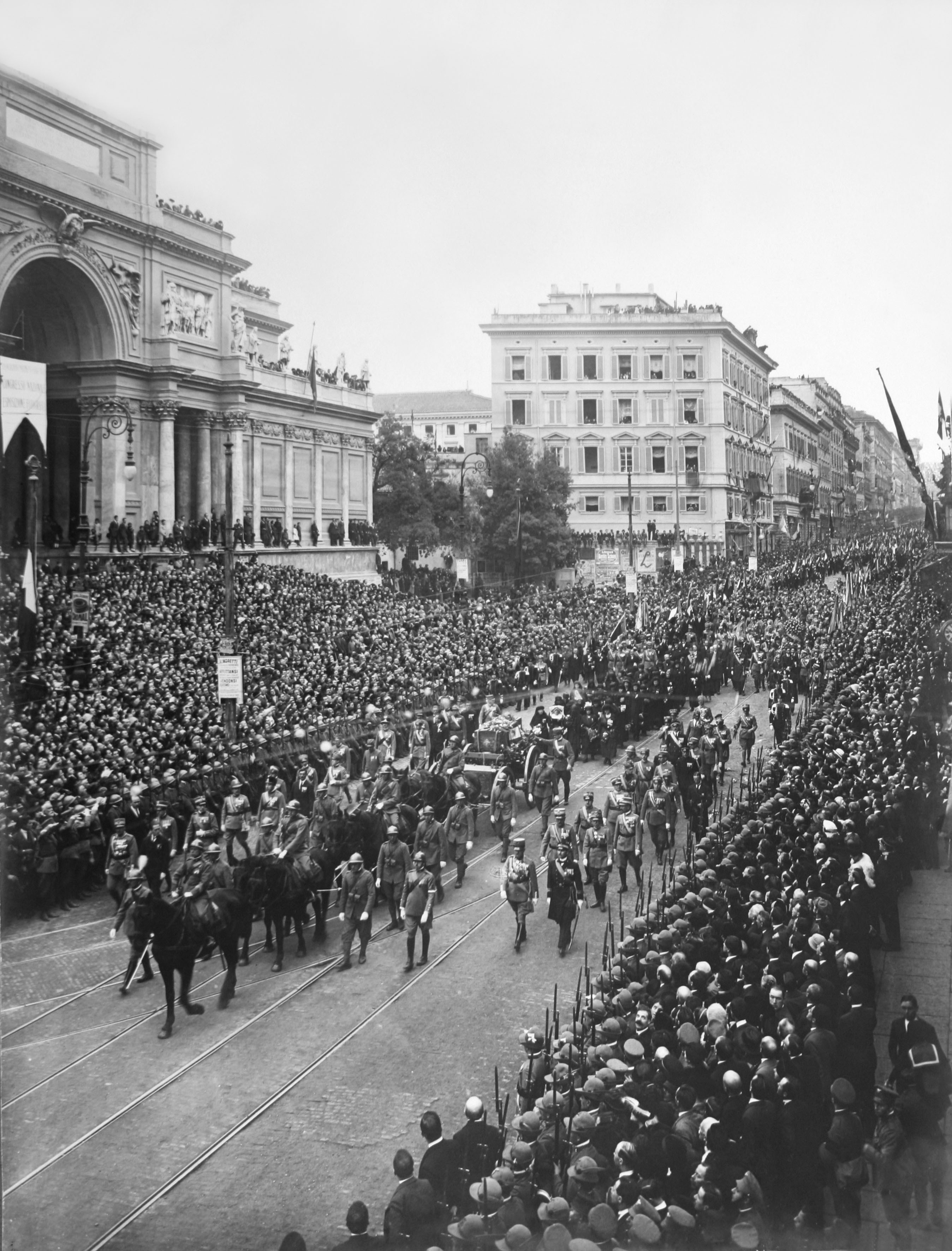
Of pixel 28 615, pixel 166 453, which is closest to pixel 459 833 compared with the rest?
pixel 28 615

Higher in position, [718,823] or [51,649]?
[51,649]

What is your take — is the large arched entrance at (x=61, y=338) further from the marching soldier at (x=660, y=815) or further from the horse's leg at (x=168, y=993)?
the horse's leg at (x=168, y=993)

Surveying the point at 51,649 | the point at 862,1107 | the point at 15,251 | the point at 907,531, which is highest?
the point at 15,251

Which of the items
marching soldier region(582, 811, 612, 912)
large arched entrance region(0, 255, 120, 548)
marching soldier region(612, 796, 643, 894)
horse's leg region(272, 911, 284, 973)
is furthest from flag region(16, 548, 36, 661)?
large arched entrance region(0, 255, 120, 548)

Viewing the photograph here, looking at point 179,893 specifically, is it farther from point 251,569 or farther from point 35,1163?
point 251,569

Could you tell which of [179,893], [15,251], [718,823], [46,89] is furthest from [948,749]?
[15,251]

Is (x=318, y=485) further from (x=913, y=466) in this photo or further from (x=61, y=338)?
(x=913, y=466)
